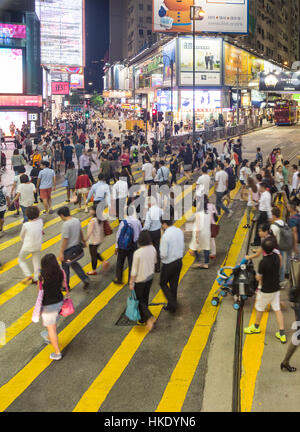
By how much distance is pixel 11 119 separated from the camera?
5388 cm

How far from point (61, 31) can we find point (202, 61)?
210ft

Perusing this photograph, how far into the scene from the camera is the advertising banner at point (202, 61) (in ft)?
216

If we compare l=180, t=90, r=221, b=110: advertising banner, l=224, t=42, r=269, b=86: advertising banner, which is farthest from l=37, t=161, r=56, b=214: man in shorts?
l=180, t=90, r=221, b=110: advertising banner

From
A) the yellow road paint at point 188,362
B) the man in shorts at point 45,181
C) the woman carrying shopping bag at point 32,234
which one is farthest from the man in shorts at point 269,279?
the man in shorts at point 45,181

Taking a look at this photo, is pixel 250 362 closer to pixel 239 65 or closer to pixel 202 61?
pixel 202 61

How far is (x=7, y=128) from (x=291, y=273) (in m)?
47.2

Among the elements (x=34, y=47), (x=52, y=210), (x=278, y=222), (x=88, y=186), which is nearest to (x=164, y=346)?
(x=278, y=222)

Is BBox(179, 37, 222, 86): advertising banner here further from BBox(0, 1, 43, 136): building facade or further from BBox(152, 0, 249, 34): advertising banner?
BBox(0, 1, 43, 136): building facade

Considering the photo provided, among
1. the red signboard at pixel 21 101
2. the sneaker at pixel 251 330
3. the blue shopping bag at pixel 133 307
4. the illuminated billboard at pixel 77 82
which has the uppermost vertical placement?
the illuminated billboard at pixel 77 82

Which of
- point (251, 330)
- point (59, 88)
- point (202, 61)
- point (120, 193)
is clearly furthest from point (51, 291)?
point (59, 88)

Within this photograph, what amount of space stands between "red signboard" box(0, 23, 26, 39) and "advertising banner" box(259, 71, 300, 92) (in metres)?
28.5

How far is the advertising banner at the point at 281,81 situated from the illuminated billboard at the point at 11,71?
28.7 meters

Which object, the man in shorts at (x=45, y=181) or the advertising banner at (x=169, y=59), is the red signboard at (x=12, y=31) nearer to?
the advertising banner at (x=169, y=59)

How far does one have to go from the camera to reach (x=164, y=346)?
7.93 m
